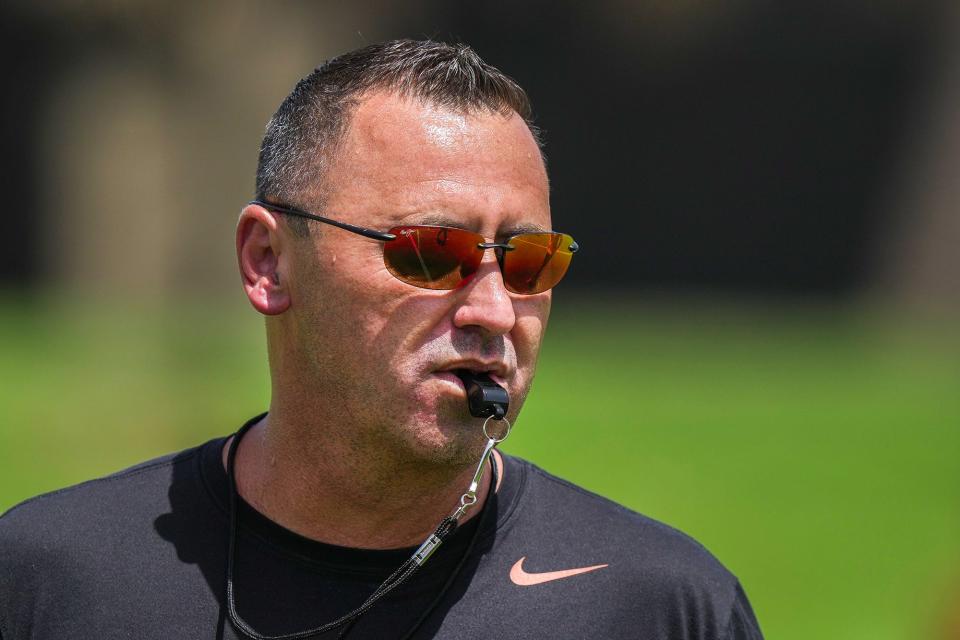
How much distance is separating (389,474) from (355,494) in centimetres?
9

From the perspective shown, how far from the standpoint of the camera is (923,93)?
1984 cm

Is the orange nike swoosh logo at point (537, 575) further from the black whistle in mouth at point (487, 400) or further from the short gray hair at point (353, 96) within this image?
the short gray hair at point (353, 96)

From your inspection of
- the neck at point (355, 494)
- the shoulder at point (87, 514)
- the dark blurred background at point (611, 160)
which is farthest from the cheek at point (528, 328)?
the dark blurred background at point (611, 160)

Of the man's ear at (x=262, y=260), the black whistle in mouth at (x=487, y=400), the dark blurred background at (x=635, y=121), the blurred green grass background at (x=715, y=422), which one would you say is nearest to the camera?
the black whistle in mouth at (x=487, y=400)

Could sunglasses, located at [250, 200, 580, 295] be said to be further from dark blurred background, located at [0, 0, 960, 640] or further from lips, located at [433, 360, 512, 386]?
dark blurred background, located at [0, 0, 960, 640]

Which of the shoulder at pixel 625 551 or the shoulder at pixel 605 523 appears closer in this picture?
the shoulder at pixel 625 551

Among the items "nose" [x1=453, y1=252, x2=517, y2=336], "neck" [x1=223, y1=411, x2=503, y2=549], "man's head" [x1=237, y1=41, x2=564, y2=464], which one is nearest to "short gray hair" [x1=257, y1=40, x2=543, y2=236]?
"man's head" [x1=237, y1=41, x2=564, y2=464]

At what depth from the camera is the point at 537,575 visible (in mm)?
2873

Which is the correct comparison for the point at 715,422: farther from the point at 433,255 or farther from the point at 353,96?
the point at 433,255

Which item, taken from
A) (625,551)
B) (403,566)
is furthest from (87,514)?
(625,551)

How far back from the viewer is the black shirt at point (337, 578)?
2779 millimetres

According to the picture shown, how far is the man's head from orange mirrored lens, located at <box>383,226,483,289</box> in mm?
19

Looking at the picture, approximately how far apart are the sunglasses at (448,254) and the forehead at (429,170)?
3 cm

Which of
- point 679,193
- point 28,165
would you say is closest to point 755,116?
point 679,193
